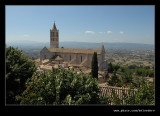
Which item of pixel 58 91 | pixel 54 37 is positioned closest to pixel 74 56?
pixel 54 37

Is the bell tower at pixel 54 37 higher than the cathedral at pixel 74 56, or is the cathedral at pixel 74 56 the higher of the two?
the bell tower at pixel 54 37

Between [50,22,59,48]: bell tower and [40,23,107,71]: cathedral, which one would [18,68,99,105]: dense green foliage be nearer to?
[40,23,107,71]: cathedral

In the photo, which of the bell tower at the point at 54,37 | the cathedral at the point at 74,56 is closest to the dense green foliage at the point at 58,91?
the cathedral at the point at 74,56

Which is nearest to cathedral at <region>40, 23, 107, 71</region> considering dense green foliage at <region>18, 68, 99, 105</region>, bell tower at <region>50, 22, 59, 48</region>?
bell tower at <region>50, 22, 59, 48</region>

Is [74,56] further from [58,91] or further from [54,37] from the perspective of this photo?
[58,91]

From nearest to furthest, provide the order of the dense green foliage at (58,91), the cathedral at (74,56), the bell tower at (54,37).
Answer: the dense green foliage at (58,91) < the cathedral at (74,56) < the bell tower at (54,37)

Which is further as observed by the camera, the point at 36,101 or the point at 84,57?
the point at 84,57

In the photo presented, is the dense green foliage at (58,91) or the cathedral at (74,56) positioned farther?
the cathedral at (74,56)

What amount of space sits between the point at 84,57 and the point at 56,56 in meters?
8.59

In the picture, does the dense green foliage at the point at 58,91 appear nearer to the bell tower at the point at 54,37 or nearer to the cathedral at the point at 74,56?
the cathedral at the point at 74,56

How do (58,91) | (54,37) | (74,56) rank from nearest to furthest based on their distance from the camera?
(58,91)
(74,56)
(54,37)
